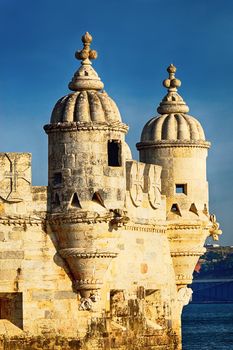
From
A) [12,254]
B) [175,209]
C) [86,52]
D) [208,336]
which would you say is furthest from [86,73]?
[208,336]

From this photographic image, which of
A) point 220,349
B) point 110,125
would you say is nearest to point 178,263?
point 110,125

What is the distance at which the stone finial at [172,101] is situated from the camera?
53.6 meters

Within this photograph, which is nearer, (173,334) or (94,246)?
(94,246)

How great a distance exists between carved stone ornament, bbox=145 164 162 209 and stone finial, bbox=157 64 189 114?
3000 mm

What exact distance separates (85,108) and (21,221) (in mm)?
3792

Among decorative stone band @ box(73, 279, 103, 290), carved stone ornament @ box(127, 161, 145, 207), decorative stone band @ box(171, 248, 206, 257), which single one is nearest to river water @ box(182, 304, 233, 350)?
decorative stone band @ box(171, 248, 206, 257)

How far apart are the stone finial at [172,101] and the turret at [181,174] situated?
0.11 ft

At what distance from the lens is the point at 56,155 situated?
46719 millimetres

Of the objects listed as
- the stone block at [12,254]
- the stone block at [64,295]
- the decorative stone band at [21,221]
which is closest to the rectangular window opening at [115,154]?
the decorative stone band at [21,221]

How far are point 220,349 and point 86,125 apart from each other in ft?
126

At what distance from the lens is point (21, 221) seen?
1812 inches

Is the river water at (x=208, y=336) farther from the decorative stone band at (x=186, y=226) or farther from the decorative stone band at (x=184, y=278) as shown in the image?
the decorative stone band at (x=186, y=226)

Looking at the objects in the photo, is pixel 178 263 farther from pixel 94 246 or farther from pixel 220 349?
pixel 220 349

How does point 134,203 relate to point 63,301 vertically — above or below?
above
